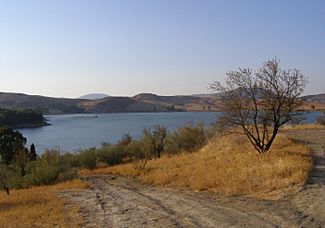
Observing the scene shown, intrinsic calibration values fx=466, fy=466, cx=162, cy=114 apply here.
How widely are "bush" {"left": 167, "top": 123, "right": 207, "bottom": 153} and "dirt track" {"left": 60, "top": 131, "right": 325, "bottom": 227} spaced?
25.6 meters

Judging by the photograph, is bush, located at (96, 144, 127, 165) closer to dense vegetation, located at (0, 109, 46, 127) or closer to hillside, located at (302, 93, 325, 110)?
hillside, located at (302, 93, 325, 110)

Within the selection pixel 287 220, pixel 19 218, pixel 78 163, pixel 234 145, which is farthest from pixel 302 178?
pixel 78 163

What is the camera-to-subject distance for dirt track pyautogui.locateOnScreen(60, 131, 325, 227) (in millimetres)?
10625

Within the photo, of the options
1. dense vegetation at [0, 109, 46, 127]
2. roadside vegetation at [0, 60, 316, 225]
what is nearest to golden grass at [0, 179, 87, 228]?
roadside vegetation at [0, 60, 316, 225]

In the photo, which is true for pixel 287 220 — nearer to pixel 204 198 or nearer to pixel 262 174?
pixel 204 198

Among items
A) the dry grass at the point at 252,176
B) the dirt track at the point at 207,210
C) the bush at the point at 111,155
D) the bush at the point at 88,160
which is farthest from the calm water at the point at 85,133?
the dirt track at the point at 207,210

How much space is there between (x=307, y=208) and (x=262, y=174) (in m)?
4.45

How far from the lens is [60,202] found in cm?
1606

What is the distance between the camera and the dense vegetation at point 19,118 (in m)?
119

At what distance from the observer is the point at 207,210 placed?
12.2m

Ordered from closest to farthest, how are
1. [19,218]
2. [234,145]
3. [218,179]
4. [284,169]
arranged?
[19,218] < [284,169] < [218,179] < [234,145]

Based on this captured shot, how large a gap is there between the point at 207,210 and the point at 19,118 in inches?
4651

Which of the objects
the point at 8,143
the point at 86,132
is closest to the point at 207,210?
the point at 8,143

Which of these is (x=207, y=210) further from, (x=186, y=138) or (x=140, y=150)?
(x=140, y=150)
